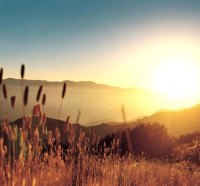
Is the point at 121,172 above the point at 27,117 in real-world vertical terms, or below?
below

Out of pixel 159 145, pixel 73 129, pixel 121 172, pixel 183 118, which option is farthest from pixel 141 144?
pixel 183 118

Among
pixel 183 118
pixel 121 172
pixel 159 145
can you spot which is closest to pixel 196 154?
pixel 159 145

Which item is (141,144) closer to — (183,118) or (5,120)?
(5,120)

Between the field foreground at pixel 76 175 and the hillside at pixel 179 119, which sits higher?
the field foreground at pixel 76 175

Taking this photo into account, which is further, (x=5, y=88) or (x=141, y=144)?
(x=141, y=144)

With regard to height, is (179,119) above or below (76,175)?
below

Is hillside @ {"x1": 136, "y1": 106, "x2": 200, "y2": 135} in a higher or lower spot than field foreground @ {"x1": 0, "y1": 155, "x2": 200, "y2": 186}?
lower

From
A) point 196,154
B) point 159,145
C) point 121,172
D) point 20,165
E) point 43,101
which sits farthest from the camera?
point 159,145

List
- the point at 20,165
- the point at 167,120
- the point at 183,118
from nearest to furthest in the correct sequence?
the point at 20,165, the point at 183,118, the point at 167,120

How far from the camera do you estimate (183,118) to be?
7194cm

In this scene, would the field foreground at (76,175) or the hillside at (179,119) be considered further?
the hillside at (179,119)

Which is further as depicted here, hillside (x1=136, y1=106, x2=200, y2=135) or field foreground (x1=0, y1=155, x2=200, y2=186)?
hillside (x1=136, y1=106, x2=200, y2=135)

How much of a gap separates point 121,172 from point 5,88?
4.68 m

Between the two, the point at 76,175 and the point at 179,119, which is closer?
the point at 76,175
